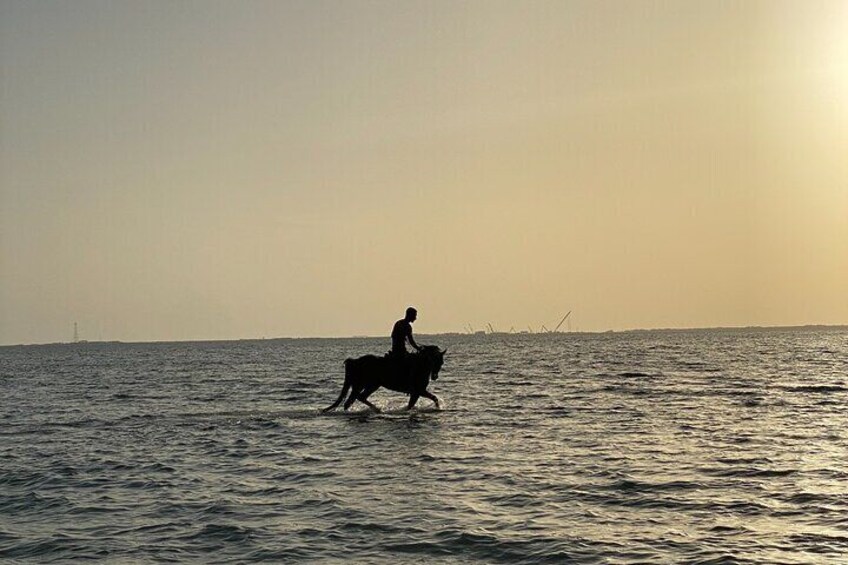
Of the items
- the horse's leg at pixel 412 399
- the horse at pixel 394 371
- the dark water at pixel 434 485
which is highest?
the horse at pixel 394 371

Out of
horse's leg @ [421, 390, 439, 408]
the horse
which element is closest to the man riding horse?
the horse

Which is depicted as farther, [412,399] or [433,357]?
[412,399]

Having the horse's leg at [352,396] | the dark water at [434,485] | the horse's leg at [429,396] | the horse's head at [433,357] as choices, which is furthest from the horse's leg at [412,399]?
the horse's leg at [352,396]

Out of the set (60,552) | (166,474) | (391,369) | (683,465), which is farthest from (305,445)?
(60,552)

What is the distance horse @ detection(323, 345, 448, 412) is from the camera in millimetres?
26438

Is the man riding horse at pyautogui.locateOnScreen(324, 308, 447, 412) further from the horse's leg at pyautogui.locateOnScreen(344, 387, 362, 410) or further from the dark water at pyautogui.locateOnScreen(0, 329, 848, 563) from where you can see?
the dark water at pyautogui.locateOnScreen(0, 329, 848, 563)

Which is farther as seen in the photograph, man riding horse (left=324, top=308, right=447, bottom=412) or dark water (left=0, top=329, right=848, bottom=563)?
man riding horse (left=324, top=308, right=447, bottom=412)

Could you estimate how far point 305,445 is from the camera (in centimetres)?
2048

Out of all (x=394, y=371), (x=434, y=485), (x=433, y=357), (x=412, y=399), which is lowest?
(x=434, y=485)

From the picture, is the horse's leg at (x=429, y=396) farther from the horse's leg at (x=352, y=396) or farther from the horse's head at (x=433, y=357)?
the horse's leg at (x=352, y=396)

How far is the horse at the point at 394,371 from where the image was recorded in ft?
86.7

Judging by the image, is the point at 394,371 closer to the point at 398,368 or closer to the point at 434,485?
the point at 398,368

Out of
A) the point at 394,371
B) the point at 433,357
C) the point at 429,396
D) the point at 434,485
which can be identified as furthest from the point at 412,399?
the point at 434,485

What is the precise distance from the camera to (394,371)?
26.5 metres
